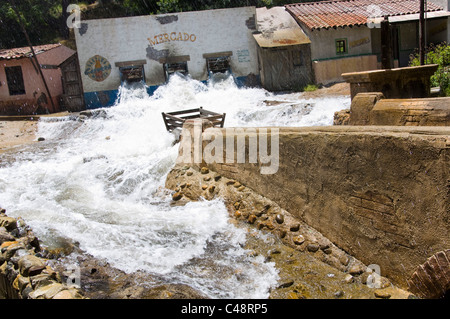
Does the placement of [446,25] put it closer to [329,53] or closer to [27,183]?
[329,53]

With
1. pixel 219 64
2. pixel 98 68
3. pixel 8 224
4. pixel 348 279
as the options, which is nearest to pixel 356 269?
pixel 348 279

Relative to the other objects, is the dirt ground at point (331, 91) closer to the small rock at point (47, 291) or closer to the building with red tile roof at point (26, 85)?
the building with red tile roof at point (26, 85)

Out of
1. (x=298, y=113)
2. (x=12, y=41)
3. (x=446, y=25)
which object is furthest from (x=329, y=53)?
(x=12, y=41)

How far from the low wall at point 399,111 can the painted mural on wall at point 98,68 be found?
43.9 feet

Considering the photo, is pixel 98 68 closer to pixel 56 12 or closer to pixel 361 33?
pixel 56 12

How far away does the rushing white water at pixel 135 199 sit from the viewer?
5.01m

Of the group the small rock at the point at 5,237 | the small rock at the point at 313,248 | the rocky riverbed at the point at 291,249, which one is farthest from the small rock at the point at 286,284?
the small rock at the point at 5,237

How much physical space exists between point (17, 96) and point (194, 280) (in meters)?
16.2

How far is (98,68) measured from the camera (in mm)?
17984

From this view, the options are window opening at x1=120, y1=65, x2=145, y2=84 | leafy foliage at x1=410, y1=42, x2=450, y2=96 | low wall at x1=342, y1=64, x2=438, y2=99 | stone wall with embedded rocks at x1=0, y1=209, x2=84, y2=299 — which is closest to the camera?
stone wall with embedded rocks at x1=0, y1=209, x2=84, y2=299

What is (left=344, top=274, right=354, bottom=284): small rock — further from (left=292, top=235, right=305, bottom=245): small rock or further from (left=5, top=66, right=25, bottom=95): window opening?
(left=5, top=66, right=25, bottom=95): window opening

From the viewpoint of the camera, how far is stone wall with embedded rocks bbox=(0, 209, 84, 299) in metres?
3.90

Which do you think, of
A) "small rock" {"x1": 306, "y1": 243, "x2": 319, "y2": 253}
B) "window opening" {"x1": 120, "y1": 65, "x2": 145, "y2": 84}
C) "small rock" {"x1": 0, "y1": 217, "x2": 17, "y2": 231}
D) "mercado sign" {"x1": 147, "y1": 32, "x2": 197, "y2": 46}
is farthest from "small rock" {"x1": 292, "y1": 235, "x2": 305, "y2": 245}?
"mercado sign" {"x1": 147, "y1": 32, "x2": 197, "y2": 46}

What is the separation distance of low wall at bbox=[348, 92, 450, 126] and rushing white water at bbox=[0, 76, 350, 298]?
2.59 m
